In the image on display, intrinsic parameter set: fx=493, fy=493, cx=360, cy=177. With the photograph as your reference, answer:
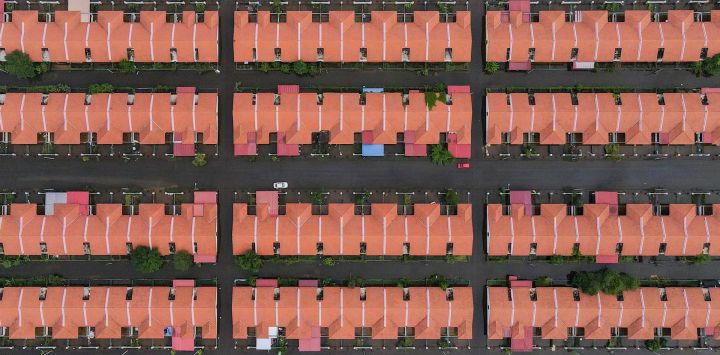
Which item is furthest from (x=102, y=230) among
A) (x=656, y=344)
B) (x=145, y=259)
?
(x=656, y=344)

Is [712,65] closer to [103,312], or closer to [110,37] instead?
[110,37]

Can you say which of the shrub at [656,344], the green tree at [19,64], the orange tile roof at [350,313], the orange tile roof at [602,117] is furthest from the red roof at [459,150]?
the green tree at [19,64]

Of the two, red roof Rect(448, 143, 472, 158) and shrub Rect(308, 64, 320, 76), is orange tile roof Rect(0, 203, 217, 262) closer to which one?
shrub Rect(308, 64, 320, 76)

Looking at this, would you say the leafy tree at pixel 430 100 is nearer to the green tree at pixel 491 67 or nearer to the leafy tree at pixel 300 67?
the green tree at pixel 491 67

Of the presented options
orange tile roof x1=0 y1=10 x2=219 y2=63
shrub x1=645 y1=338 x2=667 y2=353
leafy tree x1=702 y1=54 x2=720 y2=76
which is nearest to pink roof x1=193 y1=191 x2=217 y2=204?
orange tile roof x1=0 y1=10 x2=219 y2=63

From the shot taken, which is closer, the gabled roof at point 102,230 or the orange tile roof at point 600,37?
the gabled roof at point 102,230

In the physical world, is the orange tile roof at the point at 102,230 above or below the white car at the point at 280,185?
below

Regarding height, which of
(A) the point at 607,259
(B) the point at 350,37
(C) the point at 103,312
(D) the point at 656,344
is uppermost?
(B) the point at 350,37
